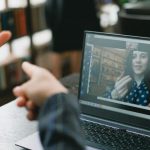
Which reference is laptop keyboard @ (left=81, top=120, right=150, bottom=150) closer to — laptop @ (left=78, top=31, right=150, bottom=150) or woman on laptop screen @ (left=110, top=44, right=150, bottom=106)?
laptop @ (left=78, top=31, right=150, bottom=150)

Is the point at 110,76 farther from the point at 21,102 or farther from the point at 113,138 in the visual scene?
the point at 21,102

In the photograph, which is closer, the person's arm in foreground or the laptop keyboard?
the person's arm in foreground

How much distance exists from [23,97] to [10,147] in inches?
17.3

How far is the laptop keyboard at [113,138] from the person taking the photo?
1134mm

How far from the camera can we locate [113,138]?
1.18m

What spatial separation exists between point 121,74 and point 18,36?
2.41 m

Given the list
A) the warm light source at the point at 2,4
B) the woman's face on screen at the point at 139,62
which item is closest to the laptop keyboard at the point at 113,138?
the woman's face on screen at the point at 139,62

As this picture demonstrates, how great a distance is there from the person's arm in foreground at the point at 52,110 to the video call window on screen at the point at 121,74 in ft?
1.64

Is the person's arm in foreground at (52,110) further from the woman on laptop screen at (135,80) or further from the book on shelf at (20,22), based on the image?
the book on shelf at (20,22)

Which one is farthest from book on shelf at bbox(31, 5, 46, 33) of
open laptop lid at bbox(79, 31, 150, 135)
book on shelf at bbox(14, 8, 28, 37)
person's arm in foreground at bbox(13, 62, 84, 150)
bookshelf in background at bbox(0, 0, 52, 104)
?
person's arm in foreground at bbox(13, 62, 84, 150)

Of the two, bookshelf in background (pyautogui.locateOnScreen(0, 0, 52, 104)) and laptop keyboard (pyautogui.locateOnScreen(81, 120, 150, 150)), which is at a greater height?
laptop keyboard (pyautogui.locateOnScreen(81, 120, 150, 150))

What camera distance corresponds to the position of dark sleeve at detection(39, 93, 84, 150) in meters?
0.70

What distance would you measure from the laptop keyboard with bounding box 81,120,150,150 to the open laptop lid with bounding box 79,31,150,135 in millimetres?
50

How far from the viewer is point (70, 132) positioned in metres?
0.71
